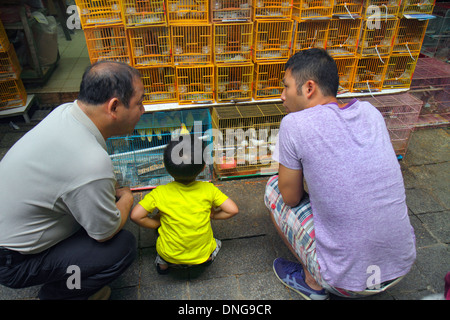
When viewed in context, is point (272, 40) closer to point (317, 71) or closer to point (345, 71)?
point (345, 71)

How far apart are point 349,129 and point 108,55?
2.29 meters

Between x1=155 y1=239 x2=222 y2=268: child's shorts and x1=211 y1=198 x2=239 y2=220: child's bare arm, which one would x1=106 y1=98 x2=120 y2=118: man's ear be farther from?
x1=155 y1=239 x2=222 y2=268: child's shorts

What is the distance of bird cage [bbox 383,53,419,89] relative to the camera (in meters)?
3.45

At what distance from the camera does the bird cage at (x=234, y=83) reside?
10.3 ft

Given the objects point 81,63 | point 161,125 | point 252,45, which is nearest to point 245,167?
point 161,125

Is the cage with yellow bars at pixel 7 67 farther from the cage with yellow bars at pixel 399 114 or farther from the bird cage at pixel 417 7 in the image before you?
the bird cage at pixel 417 7

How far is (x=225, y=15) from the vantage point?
2898 mm

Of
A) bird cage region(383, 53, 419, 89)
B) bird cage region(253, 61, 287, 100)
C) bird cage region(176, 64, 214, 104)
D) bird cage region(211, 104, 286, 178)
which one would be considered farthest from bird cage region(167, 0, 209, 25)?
bird cage region(383, 53, 419, 89)

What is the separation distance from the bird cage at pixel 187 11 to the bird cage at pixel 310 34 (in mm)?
898

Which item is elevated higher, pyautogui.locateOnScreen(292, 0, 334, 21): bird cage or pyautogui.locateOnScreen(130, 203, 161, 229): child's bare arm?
pyautogui.locateOnScreen(292, 0, 334, 21): bird cage

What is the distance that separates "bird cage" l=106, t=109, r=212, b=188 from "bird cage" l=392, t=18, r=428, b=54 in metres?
2.16

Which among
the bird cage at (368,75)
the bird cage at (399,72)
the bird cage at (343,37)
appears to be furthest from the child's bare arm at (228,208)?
the bird cage at (399,72)

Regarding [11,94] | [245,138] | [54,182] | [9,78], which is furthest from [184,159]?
[11,94]

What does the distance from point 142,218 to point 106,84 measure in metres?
0.89
